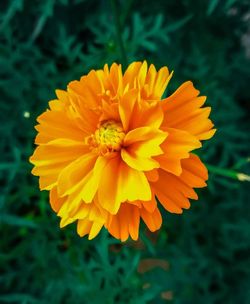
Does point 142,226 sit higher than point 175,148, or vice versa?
point 175,148

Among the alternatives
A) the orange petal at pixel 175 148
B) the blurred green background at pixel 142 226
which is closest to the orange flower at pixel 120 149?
the orange petal at pixel 175 148

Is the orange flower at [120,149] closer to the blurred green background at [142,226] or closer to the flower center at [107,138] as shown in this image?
the flower center at [107,138]

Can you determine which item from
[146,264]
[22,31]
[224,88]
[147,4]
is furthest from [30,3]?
[146,264]

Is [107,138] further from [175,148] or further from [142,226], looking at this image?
[142,226]

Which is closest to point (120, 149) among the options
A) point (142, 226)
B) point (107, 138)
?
point (107, 138)

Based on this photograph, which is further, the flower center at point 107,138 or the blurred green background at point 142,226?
the blurred green background at point 142,226

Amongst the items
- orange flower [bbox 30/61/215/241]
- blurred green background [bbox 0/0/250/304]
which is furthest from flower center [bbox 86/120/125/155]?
blurred green background [bbox 0/0/250/304]
